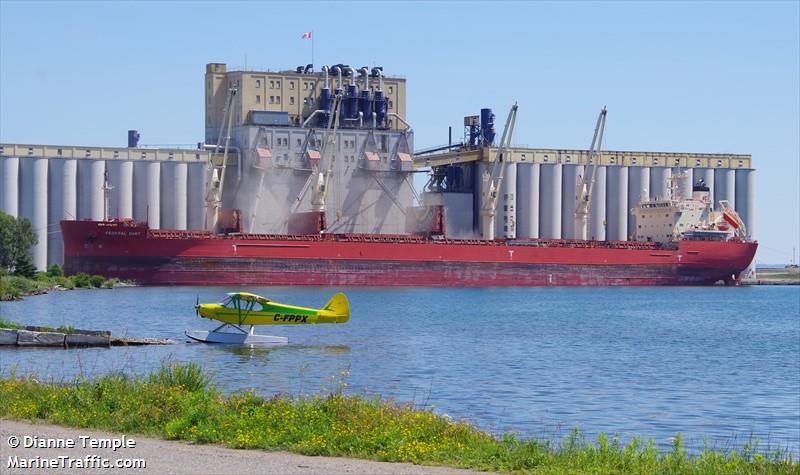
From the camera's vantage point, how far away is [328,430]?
13.0 metres

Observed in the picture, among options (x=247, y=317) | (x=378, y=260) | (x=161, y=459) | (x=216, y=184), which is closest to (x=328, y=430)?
(x=161, y=459)

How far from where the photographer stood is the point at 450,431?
13.4 meters

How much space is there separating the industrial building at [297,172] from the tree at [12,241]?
17.1ft

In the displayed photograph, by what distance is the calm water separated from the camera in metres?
20.2

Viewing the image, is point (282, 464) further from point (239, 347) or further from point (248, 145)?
point (248, 145)

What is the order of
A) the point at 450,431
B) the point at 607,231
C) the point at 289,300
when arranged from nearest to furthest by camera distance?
1. the point at 450,431
2. the point at 289,300
3. the point at 607,231

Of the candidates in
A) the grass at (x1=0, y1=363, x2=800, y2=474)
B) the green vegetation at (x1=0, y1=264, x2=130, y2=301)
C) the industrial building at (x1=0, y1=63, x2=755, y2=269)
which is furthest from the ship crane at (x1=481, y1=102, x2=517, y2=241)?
the grass at (x1=0, y1=363, x2=800, y2=474)

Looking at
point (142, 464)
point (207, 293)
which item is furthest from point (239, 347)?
point (207, 293)

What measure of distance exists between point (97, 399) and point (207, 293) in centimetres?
4330

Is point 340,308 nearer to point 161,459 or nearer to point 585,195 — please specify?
point 161,459

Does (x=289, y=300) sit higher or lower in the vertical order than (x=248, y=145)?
lower

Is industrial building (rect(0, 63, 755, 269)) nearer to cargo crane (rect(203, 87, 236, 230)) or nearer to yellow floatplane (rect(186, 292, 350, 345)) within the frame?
cargo crane (rect(203, 87, 236, 230))

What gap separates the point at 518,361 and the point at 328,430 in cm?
1639

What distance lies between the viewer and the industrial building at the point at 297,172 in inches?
2955
